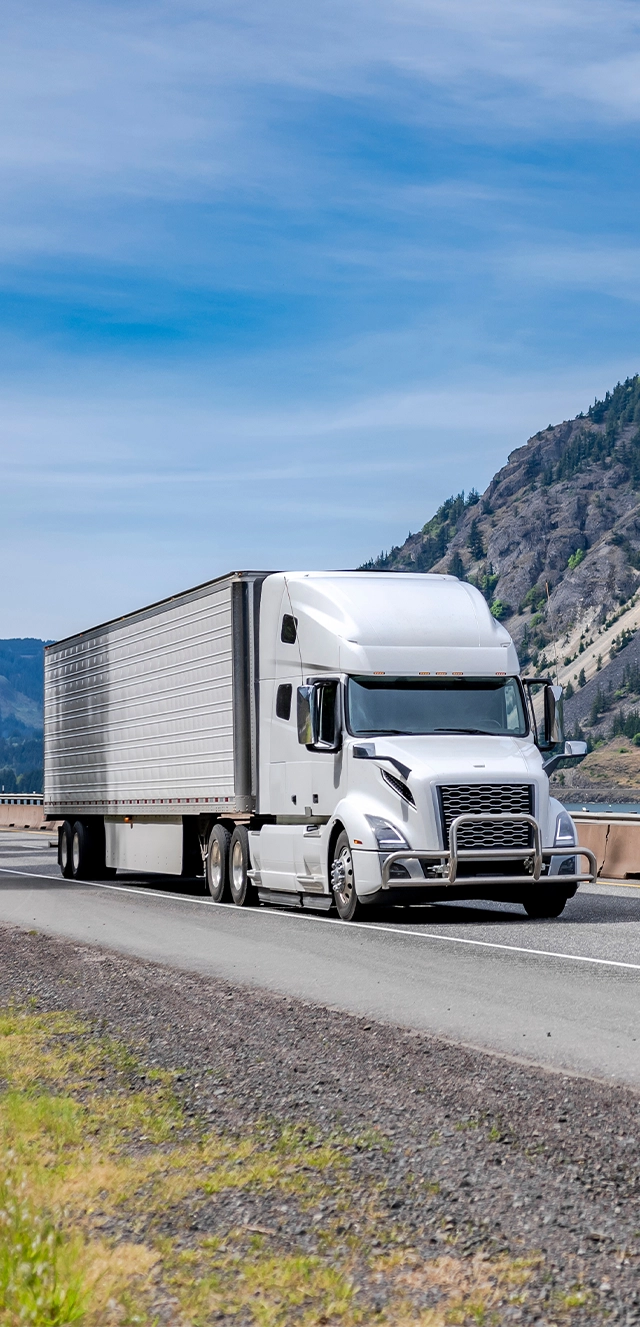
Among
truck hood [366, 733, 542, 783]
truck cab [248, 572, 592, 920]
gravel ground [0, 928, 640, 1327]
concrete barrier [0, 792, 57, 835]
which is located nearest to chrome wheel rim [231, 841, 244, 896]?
truck cab [248, 572, 592, 920]

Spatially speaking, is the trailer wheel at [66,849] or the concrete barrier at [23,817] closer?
the trailer wheel at [66,849]

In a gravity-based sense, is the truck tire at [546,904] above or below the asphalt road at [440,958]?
above

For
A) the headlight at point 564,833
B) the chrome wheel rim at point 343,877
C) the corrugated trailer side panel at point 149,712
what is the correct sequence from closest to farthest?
1. the headlight at point 564,833
2. the chrome wheel rim at point 343,877
3. the corrugated trailer side panel at point 149,712

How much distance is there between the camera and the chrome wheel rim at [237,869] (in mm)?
20375

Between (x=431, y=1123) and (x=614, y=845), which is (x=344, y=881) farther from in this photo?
(x=431, y=1123)

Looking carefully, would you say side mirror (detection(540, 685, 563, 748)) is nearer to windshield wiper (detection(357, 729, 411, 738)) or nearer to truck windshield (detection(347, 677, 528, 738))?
truck windshield (detection(347, 677, 528, 738))

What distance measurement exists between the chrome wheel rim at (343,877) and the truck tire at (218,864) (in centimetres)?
374

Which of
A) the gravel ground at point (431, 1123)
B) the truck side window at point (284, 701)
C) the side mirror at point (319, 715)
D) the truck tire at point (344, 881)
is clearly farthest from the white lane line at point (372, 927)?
the gravel ground at point (431, 1123)

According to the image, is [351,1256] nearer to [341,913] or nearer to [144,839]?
[341,913]

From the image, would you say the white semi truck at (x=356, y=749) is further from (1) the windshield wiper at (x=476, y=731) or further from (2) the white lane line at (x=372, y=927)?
(2) the white lane line at (x=372, y=927)

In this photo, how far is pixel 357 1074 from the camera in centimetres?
791

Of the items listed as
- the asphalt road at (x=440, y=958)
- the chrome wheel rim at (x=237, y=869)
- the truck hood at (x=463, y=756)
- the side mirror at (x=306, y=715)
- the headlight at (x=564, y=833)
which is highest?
the side mirror at (x=306, y=715)

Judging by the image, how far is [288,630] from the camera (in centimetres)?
1894

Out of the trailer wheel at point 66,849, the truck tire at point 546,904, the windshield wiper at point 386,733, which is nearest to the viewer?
the windshield wiper at point 386,733
